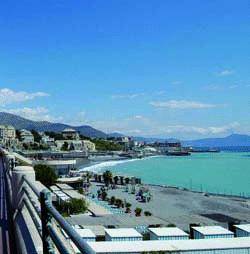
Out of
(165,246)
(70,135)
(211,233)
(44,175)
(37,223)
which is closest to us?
(37,223)

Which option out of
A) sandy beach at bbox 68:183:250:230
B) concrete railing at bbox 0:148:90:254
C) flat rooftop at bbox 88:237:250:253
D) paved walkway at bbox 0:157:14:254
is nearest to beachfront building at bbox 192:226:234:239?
flat rooftop at bbox 88:237:250:253

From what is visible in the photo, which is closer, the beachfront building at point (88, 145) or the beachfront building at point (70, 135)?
the beachfront building at point (88, 145)

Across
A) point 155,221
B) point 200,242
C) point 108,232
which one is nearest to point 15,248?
point 200,242

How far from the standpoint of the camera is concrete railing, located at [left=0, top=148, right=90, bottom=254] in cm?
167

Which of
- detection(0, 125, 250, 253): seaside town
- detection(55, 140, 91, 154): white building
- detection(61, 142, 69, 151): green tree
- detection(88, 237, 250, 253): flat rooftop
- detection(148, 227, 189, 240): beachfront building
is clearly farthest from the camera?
detection(55, 140, 91, 154): white building

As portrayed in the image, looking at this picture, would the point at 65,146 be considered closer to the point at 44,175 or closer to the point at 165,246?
the point at 44,175

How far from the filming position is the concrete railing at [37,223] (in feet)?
5.47

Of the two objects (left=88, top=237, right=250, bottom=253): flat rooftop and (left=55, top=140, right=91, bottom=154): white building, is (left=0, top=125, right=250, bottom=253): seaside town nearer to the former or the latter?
(left=88, top=237, right=250, bottom=253): flat rooftop

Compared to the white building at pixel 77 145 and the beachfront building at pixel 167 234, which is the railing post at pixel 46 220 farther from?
the white building at pixel 77 145

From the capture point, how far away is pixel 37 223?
11.0ft

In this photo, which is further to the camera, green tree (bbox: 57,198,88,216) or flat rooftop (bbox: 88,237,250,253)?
green tree (bbox: 57,198,88,216)

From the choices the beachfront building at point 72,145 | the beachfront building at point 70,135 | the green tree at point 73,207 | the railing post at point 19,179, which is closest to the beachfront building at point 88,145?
the beachfront building at point 72,145

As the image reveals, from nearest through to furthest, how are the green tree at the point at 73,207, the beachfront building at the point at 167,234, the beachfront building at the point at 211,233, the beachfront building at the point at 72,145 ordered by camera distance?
the beachfront building at the point at 167,234 → the beachfront building at the point at 211,233 → the green tree at the point at 73,207 → the beachfront building at the point at 72,145

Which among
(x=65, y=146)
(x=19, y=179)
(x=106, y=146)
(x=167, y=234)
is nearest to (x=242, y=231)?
(x=167, y=234)
